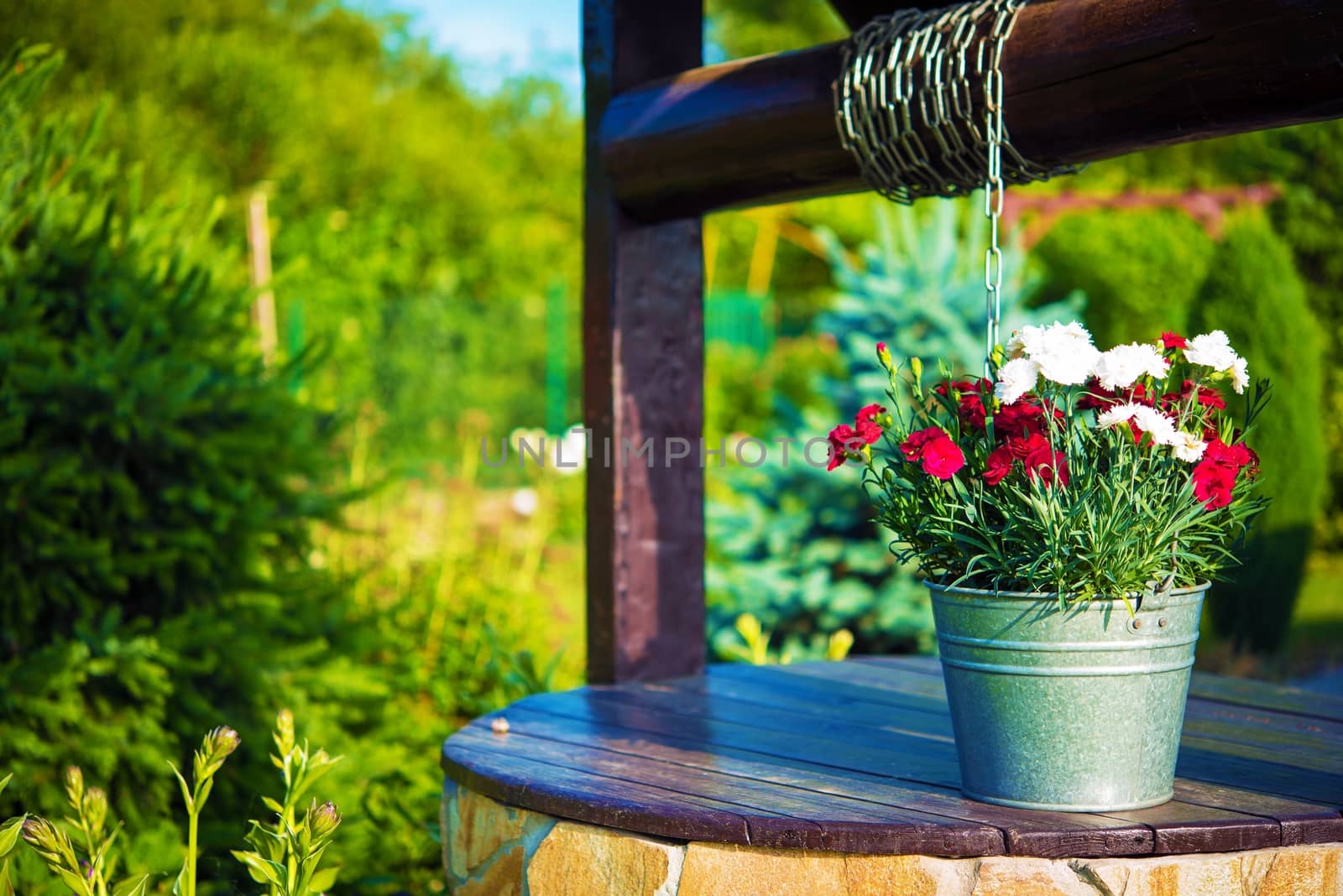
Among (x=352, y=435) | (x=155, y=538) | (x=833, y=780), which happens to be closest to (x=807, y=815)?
(x=833, y=780)

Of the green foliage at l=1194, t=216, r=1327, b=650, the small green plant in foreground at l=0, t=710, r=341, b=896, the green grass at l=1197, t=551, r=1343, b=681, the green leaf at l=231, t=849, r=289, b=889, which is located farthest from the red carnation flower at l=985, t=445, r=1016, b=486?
the green foliage at l=1194, t=216, r=1327, b=650

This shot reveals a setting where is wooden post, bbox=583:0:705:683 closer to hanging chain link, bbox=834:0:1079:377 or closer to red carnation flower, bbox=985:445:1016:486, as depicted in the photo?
hanging chain link, bbox=834:0:1079:377

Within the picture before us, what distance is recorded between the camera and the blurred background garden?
309 centimetres

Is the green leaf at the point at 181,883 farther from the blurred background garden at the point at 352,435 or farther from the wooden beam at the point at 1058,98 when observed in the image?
the wooden beam at the point at 1058,98

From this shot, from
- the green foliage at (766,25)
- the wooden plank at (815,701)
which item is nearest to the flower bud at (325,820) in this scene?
the wooden plank at (815,701)

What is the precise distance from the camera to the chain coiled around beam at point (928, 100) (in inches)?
85.4

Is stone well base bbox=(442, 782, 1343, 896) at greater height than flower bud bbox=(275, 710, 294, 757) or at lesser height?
lesser

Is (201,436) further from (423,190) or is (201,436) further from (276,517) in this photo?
(423,190)

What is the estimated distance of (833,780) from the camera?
2055mm

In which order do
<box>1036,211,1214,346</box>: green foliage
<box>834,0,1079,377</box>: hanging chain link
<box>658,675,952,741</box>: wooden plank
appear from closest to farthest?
<box>834,0,1079,377</box>: hanging chain link, <box>658,675,952,741</box>: wooden plank, <box>1036,211,1214,346</box>: green foliage

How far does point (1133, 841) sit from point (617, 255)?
162 cm

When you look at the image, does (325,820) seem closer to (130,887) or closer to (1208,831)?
(130,887)

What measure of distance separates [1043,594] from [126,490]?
228cm

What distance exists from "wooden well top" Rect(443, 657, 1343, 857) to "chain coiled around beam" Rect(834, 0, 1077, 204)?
40.6 inches
